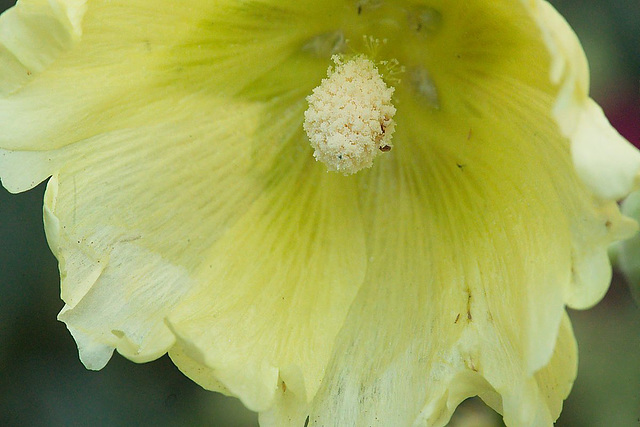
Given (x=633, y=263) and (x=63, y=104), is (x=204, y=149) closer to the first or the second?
(x=63, y=104)

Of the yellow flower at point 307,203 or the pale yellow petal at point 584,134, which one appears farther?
the yellow flower at point 307,203

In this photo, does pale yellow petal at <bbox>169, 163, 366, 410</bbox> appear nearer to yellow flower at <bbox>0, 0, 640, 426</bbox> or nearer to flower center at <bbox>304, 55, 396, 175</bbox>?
yellow flower at <bbox>0, 0, 640, 426</bbox>

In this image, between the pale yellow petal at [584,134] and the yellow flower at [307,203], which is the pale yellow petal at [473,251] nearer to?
the yellow flower at [307,203]

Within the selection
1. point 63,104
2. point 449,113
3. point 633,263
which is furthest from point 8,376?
point 633,263

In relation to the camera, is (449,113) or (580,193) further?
(449,113)

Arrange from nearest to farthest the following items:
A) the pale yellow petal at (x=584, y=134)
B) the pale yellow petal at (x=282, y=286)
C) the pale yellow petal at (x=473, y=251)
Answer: the pale yellow petal at (x=584, y=134) → the pale yellow petal at (x=473, y=251) → the pale yellow petal at (x=282, y=286)

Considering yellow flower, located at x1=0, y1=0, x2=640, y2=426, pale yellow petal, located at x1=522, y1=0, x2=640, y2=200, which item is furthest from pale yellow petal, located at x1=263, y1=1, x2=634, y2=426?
pale yellow petal, located at x1=522, y1=0, x2=640, y2=200

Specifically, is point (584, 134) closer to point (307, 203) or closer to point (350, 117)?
point (350, 117)

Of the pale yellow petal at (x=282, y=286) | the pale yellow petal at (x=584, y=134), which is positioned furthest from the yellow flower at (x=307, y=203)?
the pale yellow petal at (x=584, y=134)

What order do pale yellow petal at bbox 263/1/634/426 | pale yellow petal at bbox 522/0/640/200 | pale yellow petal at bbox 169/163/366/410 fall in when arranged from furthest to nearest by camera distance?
pale yellow petal at bbox 169/163/366/410 < pale yellow petal at bbox 263/1/634/426 < pale yellow petal at bbox 522/0/640/200
